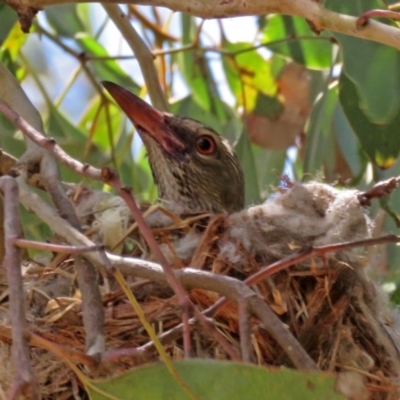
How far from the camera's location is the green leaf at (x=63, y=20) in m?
4.53

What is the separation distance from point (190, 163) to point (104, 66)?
0.94 meters

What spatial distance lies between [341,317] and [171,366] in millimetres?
903

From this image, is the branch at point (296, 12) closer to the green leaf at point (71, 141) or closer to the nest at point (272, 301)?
the nest at point (272, 301)

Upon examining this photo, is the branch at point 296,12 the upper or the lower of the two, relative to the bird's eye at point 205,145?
upper

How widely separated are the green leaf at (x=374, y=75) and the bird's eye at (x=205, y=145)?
1242 millimetres

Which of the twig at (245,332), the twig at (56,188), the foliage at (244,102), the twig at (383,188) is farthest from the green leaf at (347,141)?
the twig at (245,332)

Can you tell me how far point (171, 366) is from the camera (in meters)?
1.73

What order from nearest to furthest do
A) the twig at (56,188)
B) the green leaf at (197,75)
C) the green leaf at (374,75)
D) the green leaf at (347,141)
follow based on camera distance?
the twig at (56,188)
the green leaf at (374,75)
the green leaf at (347,141)
the green leaf at (197,75)

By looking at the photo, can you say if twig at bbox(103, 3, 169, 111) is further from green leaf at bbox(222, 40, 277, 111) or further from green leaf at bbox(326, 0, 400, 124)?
green leaf at bbox(326, 0, 400, 124)

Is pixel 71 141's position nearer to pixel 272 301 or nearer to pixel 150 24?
pixel 150 24

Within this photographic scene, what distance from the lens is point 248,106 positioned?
473 centimetres

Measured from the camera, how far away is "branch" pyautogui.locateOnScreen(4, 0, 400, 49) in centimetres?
193

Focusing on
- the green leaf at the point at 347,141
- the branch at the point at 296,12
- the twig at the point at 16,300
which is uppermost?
the branch at the point at 296,12

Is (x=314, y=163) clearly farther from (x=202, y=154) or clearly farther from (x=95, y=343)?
(x=95, y=343)
